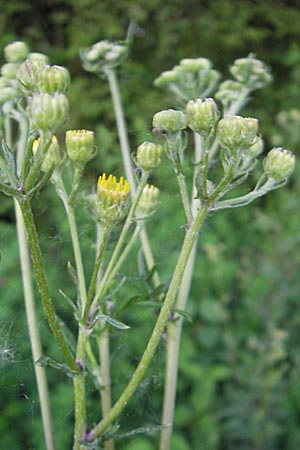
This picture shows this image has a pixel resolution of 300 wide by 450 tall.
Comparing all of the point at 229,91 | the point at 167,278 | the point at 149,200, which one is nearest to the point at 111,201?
the point at 149,200

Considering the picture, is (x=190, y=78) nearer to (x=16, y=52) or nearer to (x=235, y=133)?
(x=16, y=52)

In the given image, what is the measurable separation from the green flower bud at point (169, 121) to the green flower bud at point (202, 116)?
51 mm

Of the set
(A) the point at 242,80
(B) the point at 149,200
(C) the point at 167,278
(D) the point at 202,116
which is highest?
(A) the point at 242,80

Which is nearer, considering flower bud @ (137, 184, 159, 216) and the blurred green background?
flower bud @ (137, 184, 159, 216)

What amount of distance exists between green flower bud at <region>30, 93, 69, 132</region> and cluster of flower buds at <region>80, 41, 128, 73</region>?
0.63 metres

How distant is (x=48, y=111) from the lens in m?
0.67

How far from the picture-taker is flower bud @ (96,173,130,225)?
0.80 m

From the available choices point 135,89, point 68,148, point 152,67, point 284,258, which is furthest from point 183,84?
point 152,67

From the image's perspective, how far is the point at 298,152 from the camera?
327 cm

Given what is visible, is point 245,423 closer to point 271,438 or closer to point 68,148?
point 271,438

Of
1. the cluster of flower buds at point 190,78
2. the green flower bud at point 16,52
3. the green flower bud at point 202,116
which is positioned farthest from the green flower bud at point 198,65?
the green flower bud at point 202,116

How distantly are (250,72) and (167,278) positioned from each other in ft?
2.22

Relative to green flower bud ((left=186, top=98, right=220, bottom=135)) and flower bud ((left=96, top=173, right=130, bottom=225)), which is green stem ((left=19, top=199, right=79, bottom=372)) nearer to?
flower bud ((left=96, top=173, right=130, bottom=225))

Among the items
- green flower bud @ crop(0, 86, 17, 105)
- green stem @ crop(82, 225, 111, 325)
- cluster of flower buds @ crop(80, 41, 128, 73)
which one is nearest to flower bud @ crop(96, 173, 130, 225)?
green stem @ crop(82, 225, 111, 325)
